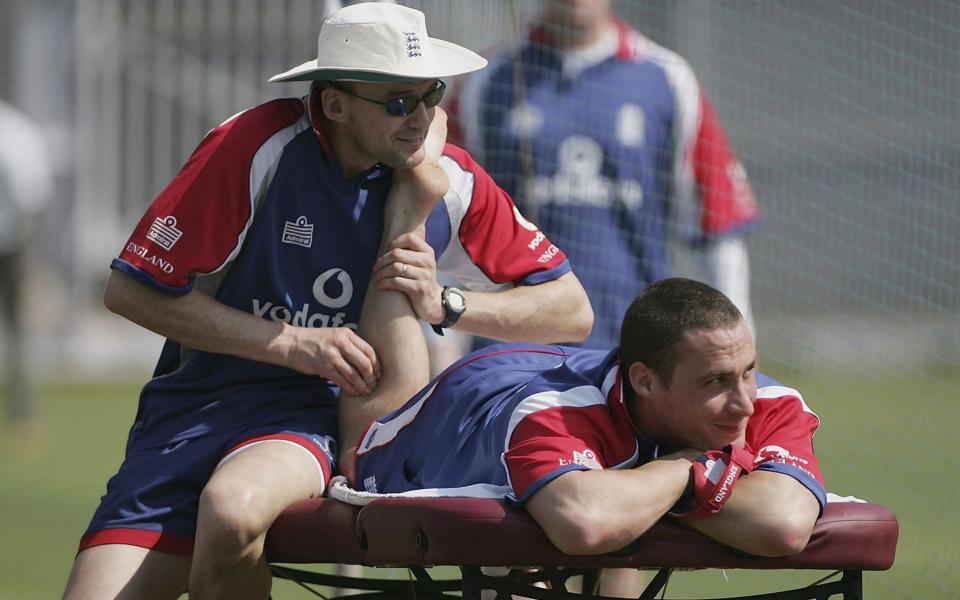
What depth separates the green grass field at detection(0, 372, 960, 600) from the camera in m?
6.13

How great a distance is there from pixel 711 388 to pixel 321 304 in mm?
1198

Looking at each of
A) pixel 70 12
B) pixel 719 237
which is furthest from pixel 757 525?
pixel 70 12

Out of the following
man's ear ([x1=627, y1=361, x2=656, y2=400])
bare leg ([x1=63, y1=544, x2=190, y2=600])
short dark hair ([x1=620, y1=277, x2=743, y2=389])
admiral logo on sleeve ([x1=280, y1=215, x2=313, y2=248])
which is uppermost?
short dark hair ([x1=620, y1=277, x2=743, y2=389])

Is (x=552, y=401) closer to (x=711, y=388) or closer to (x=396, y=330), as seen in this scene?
(x=711, y=388)

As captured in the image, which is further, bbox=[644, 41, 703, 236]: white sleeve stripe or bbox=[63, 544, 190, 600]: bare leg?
bbox=[644, 41, 703, 236]: white sleeve stripe

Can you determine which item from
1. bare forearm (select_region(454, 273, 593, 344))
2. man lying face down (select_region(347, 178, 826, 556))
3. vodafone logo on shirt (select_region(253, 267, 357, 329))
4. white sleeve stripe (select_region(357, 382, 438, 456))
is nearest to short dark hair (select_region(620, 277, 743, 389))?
man lying face down (select_region(347, 178, 826, 556))

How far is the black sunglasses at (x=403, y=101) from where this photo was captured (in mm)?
3877

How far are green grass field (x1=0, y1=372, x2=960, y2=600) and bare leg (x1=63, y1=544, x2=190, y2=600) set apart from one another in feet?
7.16

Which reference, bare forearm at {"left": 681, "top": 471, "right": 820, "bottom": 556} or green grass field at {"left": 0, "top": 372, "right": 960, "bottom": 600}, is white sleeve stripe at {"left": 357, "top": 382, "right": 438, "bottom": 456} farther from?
green grass field at {"left": 0, "top": 372, "right": 960, "bottom": 600}

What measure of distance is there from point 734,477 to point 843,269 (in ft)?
18.3

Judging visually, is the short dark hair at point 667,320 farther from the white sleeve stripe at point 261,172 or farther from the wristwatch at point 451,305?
the white sleeve stripe at point 261,172

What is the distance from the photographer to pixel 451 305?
13.2ft

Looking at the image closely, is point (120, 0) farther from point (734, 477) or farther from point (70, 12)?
point (734, 477)

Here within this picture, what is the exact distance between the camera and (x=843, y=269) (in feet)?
28.1
